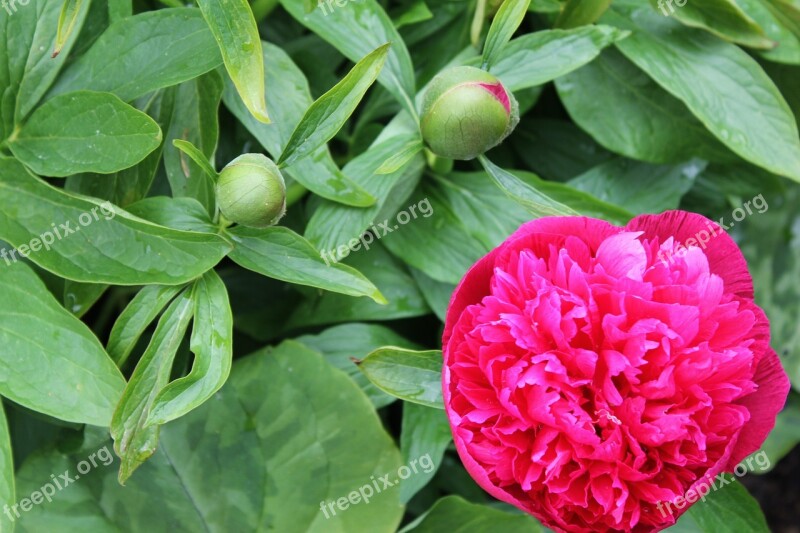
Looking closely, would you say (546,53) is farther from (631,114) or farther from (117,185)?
(117,185)

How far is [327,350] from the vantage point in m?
0.88

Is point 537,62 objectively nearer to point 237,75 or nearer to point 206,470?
point 237,75

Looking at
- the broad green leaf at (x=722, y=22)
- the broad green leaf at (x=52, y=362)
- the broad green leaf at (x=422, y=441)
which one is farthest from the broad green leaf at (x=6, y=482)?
the broad green leaf at (x=722, y=22)

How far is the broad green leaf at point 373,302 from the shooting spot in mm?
867

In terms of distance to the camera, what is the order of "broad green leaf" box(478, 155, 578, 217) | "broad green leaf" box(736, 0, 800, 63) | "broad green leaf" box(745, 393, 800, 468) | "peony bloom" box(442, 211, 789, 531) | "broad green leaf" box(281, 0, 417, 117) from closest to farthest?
"peony bloom" box(442, 211, 789, 531), "broad green leaf" box(478, 155, 578, 217), "broad green leaf" box(281, 0, 417, 117), "broad green leaf" box(736, 0, 800, 63), "broad green leaf" box(745, 393, 800, 468)

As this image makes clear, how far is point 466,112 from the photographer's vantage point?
2.07ft

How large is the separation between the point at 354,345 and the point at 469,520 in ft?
0.73

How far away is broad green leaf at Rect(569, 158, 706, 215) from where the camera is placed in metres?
0.92

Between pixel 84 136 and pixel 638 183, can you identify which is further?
pixel 638 183

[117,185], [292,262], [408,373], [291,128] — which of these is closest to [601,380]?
[408,373]

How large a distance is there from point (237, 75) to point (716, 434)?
0.45 metres

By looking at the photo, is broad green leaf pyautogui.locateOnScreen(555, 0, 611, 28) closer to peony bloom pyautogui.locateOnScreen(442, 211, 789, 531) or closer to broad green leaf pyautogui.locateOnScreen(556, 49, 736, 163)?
broad green leaf pyautogui.locateOnScreen(556, 49, 736, 163)

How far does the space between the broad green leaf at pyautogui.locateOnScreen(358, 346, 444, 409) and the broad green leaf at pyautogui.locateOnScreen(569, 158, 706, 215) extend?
36cm
